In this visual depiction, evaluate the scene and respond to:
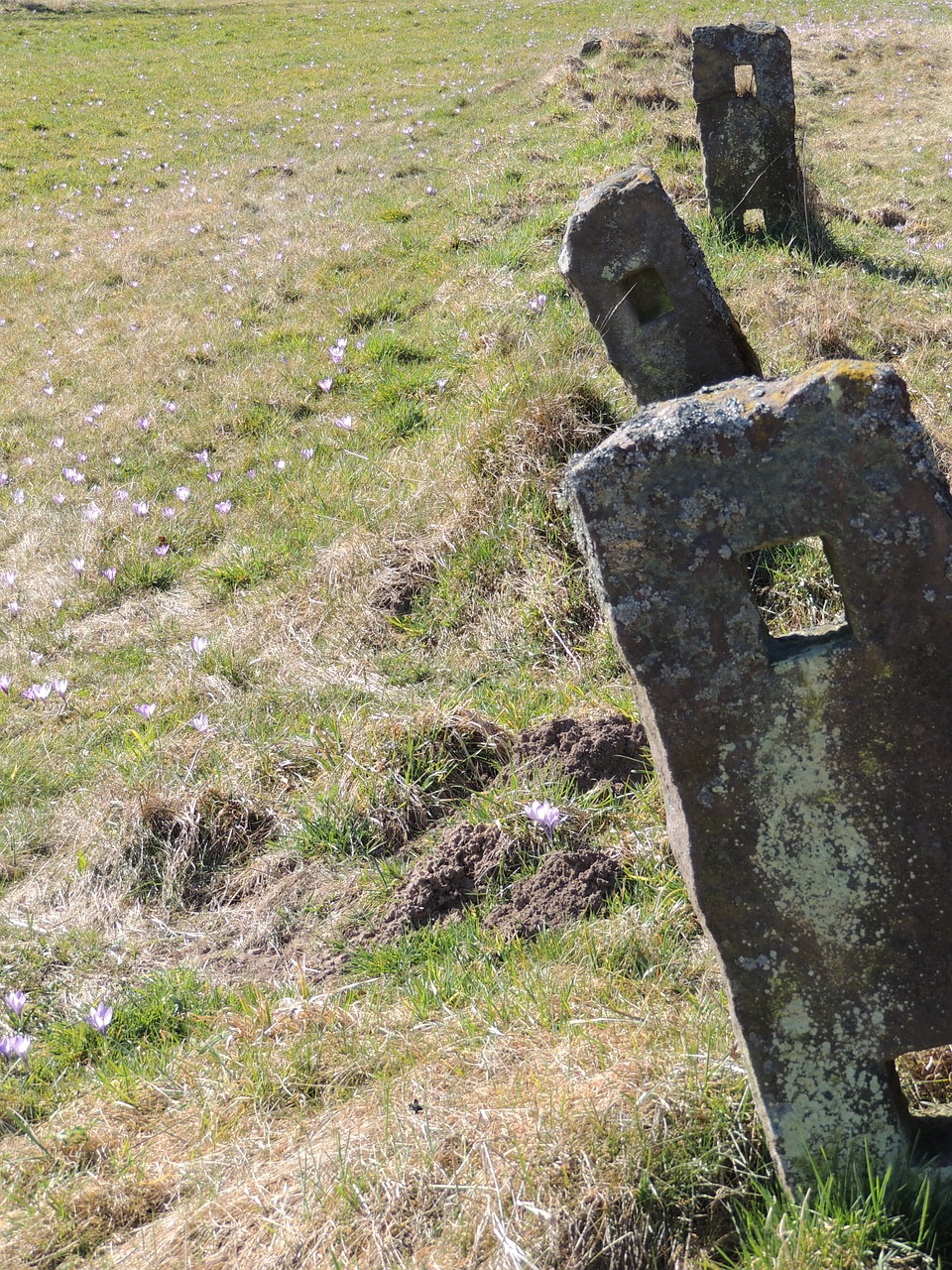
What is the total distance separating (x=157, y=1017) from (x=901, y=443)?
255 cm

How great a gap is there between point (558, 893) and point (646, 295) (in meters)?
3.00

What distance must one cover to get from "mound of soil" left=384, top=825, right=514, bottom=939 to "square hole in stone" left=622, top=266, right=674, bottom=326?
2.60 meters

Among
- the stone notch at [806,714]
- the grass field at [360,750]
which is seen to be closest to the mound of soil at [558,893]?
the grass field at [360,750]

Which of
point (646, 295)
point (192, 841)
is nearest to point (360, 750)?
point (192, 841)

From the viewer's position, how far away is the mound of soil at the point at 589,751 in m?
3.59

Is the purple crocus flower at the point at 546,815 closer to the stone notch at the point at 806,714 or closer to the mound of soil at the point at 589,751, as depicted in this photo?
the mound of soil at the point at 589,751

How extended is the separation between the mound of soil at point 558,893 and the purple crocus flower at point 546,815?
102 millimetres

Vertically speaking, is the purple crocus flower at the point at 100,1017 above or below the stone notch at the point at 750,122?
below

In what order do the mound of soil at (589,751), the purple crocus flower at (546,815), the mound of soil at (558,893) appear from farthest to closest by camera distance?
the mound of soil at (589,751) → the purple crocus flower at (546,815) → the mound of soil at (558,893)

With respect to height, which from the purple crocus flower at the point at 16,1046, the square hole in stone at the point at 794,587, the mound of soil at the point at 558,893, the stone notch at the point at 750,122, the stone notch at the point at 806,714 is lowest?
the purple crocus flower at the point at 16,1046

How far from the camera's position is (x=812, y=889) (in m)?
2.02

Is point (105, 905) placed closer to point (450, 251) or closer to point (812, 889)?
point (812, 889)

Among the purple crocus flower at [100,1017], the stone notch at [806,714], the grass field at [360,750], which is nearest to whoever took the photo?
the stone notch at [806,714]

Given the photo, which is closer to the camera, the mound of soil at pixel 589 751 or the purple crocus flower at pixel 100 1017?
the purple crocus flower at pixel 100 1017
